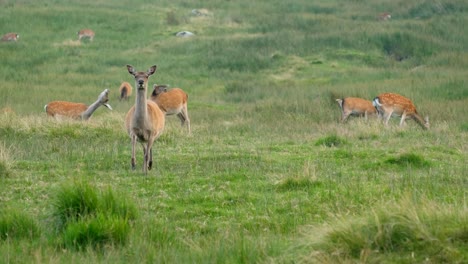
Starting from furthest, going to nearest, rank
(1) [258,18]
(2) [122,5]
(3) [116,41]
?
(2) [122,5], (1) [258,18], (3) [116,41]

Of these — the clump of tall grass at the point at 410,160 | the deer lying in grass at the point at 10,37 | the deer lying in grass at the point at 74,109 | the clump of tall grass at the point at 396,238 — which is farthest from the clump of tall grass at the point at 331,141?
the deer lying in grass at the point at 10,37

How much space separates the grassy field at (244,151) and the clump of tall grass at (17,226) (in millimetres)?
14

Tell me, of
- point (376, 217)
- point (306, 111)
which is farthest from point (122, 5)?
point (376, 217)

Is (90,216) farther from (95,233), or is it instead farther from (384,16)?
(384,16)

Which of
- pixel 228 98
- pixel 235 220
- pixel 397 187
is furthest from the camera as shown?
pixel 228 98

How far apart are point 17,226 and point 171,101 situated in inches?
501

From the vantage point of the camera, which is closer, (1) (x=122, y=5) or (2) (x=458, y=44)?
(2) (x=458, y=44)

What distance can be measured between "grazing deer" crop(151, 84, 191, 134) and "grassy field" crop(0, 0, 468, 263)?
74 cm

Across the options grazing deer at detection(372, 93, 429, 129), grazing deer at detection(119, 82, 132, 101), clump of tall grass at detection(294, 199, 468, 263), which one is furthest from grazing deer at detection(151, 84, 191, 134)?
clump of tall grass at detection(294, 199, 468, 263)

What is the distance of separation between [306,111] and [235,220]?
14.6 m

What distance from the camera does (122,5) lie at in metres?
50.3

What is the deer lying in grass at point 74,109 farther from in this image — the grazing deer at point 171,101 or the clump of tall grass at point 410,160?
the clump of tall grass at point 410,160

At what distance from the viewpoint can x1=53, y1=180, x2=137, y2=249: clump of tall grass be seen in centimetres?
765

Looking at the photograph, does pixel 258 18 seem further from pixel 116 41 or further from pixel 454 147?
pixel 454 147
